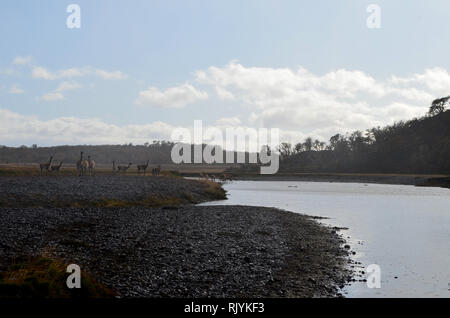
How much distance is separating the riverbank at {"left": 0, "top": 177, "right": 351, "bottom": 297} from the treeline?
10574cm

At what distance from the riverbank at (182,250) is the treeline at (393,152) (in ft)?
347

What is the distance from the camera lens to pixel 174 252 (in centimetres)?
2072

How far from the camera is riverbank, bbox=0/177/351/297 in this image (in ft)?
52.3

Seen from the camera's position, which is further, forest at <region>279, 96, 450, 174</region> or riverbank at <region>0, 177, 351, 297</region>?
forest at <region>279, 96, 450, 174</region>

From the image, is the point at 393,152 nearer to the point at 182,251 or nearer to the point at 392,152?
the point at 392,152

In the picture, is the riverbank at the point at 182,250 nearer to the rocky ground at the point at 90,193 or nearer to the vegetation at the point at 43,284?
the vegetation at the point at 43,284

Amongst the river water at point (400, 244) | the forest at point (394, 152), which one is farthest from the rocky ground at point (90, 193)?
the forest at point (394, 152)

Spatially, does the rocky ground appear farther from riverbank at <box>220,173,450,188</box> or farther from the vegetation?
riverbank at <box>220,173,450,188</box>

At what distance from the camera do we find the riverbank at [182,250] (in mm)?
15930

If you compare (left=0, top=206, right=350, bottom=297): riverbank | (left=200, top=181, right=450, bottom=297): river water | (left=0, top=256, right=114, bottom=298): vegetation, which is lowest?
(left=200, top=181, right=450, bottom=297): river water

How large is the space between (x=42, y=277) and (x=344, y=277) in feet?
38.2

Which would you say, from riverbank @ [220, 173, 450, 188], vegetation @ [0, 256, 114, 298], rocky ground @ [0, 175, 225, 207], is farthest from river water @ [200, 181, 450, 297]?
riverbank @ [220, 173, 450, 188]
